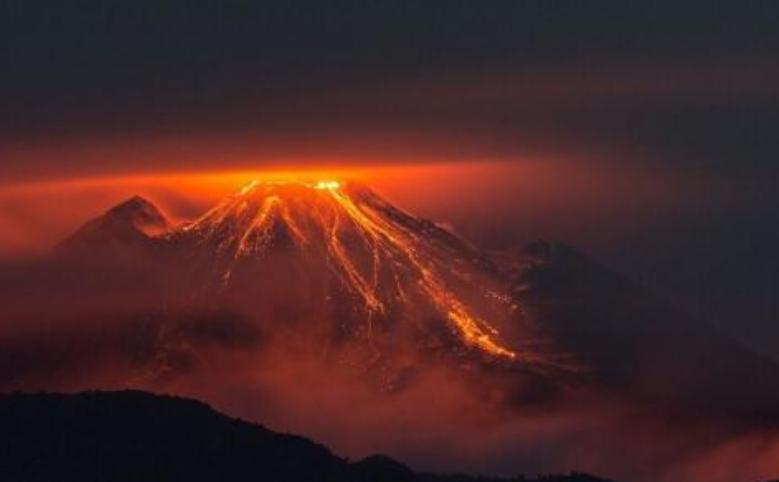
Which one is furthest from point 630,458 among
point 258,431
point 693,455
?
point 258,431

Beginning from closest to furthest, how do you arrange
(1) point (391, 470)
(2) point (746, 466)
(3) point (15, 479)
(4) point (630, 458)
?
1. (3) point (15, 479)
2. (1) point (391, 470)
3. (2) point (746, 466)
4. (4) point (630, 458)

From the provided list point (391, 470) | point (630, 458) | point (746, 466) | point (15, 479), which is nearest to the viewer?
point (15, 479)

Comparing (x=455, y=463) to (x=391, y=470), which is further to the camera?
(x=455, y=463)

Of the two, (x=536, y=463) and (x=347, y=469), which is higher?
(x=536, y=463)

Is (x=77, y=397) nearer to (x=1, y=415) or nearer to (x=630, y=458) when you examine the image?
(x=1, y=415)

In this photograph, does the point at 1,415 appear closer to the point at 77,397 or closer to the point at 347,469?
the point at 77,397

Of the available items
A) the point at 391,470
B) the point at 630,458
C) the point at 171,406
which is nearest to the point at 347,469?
the point at 391,470
